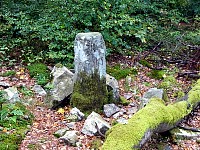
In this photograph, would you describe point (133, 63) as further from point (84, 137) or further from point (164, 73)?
point (84, 137)

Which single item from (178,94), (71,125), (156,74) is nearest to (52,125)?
(71,125)

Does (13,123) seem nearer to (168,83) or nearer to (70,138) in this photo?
(70,138)

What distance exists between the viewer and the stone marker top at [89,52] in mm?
6223

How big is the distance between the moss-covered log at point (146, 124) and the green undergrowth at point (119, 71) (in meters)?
2.38

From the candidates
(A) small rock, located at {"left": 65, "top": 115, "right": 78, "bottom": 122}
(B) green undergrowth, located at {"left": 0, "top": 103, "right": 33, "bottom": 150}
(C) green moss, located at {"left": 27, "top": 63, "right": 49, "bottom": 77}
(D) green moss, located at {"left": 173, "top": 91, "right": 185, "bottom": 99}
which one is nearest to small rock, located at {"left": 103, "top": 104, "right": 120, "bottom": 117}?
(A) small rock, located at {"left": 65, "top": 115, "right": 78, "bottom": 122}

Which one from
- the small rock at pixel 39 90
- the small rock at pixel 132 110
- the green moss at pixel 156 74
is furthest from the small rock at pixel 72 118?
the green moss at pixel 156 74

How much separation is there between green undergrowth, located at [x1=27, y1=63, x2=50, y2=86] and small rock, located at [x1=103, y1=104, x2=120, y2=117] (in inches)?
75.0

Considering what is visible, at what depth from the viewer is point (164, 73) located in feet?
29.0

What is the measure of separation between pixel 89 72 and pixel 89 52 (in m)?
0.41

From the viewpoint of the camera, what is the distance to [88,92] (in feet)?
20.9

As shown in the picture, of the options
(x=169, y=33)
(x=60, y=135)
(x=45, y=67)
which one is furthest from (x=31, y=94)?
(x=169, y=33)

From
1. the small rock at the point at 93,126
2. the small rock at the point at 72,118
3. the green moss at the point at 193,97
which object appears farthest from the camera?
the green moss at the point at 193,97

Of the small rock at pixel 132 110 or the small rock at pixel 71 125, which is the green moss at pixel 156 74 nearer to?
the small rock at pixel 132 110

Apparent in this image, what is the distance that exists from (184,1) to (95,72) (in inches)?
304
